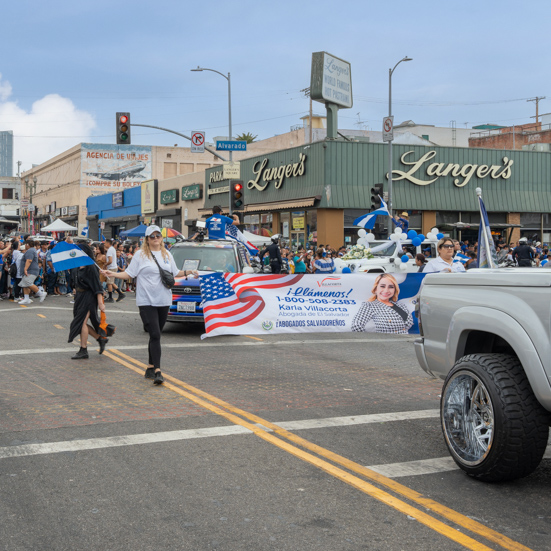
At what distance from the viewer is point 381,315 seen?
40.1 ft

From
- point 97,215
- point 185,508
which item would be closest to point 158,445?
point 185,508

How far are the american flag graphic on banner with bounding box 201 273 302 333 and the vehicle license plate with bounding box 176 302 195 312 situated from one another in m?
1.06

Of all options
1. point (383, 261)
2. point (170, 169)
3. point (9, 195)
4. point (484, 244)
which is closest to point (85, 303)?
point (484, 244)

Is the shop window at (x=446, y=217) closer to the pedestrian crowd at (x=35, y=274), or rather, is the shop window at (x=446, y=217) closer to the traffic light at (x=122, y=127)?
the traffic light at (x=122, y=127)

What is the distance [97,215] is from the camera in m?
71.7

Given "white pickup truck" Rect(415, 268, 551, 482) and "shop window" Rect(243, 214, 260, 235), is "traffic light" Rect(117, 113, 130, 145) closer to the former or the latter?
"shop window" Rect(243, 214, 260, 235)

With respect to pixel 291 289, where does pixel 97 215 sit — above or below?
above

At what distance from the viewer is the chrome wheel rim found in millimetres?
5008

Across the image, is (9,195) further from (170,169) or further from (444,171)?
(444,171)

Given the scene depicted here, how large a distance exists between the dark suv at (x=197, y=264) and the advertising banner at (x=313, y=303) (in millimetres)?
1139

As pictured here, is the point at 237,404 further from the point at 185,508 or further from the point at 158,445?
the point at 185,508

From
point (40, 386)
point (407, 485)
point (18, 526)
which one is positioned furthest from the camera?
point (40, 386)

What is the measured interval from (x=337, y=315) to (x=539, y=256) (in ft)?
65.0

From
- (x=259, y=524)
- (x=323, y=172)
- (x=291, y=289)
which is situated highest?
(x=323, y=172)
